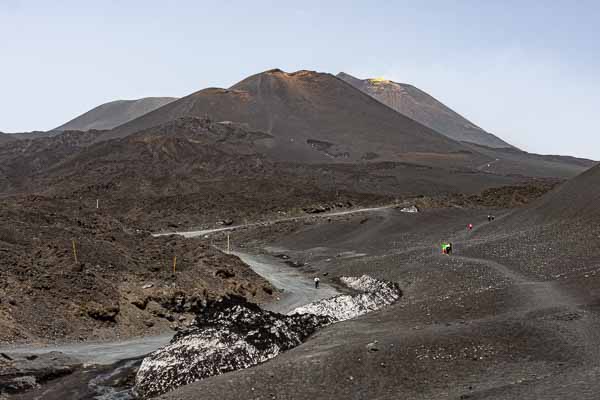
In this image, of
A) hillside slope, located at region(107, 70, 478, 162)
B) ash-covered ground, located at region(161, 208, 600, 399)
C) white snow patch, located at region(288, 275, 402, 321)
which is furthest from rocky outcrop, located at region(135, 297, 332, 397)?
hillside slope, located at region(107, 70, 478, 162)

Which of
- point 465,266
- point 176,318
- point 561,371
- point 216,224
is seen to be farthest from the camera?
point 216,224

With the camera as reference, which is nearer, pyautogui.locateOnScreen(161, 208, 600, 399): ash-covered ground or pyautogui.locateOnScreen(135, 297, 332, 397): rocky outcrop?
pyautogui.locateOnScreen(161, 208, 600, 399): ash-covered ground

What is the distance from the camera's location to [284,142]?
443 feet

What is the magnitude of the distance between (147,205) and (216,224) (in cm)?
1276

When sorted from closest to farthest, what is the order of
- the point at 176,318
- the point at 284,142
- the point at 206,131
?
the point at 176,318 → the point at 206,131 → the point at 284,142

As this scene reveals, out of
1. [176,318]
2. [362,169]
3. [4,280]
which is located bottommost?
[176,318]

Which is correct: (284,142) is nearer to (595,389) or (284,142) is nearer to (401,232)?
(401,232)

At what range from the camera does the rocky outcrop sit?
603 inches

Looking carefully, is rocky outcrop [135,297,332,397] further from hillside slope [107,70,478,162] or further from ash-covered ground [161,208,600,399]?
hillside slope [107,70,478,162]

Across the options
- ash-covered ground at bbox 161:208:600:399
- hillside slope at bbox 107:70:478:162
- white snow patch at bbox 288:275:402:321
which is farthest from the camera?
hillside slope at bbox 107:70:478:162

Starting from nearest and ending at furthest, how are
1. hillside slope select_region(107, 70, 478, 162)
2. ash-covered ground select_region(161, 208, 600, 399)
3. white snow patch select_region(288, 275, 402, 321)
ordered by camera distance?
ash-covered ground select_region(161, 208, 600, 399), white snow patch select_region(288, 275, 402, 321), hillside slope select_region(107, 70, 478, 162)

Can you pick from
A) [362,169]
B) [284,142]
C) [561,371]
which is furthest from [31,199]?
[284,142]

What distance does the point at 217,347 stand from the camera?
16328 mm

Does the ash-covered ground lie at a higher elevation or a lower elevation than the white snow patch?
higher
